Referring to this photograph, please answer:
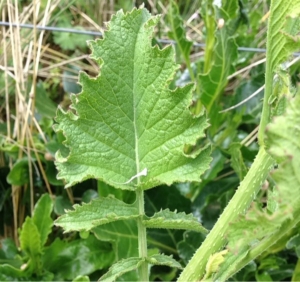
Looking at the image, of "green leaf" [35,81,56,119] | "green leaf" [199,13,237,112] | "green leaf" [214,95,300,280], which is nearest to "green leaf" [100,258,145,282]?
"green leaf" [214,95,300,280]

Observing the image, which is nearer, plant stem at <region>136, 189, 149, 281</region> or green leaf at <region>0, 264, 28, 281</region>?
plant stem at <region>136, 189, 149, 281</region>

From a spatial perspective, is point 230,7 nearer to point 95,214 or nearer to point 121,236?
point 121,236

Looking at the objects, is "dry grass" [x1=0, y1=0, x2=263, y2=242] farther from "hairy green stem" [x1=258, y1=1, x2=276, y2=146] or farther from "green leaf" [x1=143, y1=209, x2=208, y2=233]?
"hairy green stem" [x1=258, y1=1, x2=276, y2=146]

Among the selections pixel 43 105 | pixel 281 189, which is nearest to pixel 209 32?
pixel 43 105

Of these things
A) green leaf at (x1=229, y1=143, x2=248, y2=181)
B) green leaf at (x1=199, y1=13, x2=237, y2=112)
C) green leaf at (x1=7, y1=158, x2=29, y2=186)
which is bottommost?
green leaf at (x1=7, y1=158, x2=29, y2=186)

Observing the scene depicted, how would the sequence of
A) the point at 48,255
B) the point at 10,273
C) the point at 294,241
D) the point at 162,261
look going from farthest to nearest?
the point at 48,255 < the point at 10,273 < the point at 294,241 < the point at 162,261

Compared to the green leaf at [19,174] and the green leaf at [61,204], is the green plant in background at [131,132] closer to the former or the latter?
the green leaf at [61,204]

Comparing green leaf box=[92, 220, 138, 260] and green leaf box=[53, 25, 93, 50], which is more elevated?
green leaf box=[53, 25, 93, 50]
